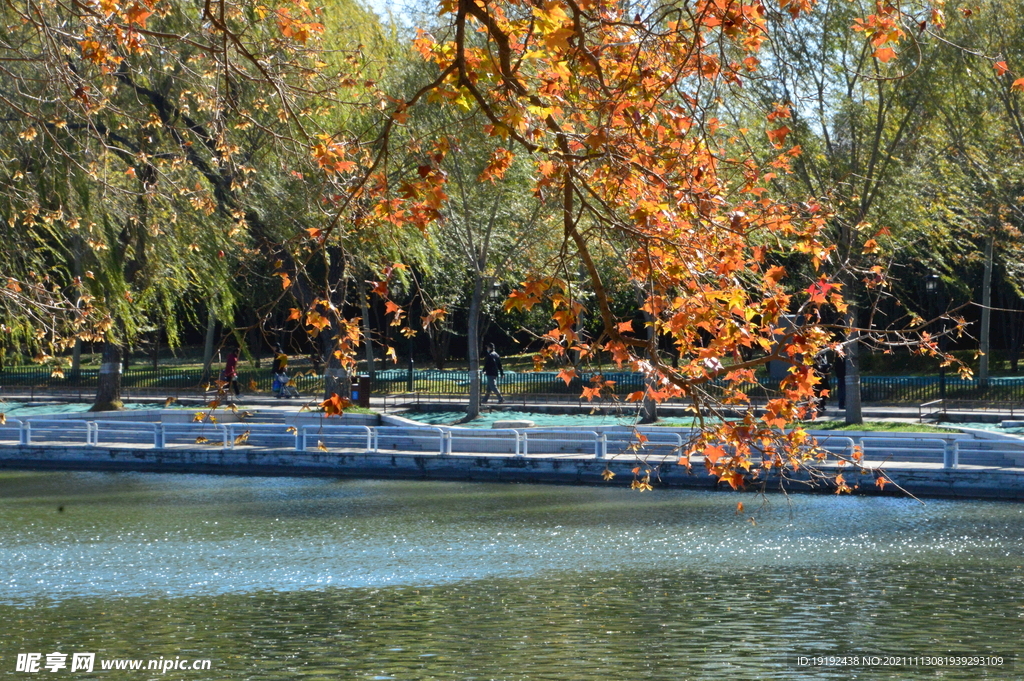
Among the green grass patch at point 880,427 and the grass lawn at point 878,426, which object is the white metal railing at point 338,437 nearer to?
the grass lawn at point 878,426

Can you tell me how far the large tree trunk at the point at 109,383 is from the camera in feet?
105

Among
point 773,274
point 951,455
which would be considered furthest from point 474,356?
point 773,274

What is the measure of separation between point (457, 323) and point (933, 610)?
41955 mm

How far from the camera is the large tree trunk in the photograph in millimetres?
32031

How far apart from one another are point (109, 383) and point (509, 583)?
866 inches

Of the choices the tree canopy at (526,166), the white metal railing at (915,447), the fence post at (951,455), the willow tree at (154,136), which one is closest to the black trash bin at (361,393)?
the tree canopy at (526,166)

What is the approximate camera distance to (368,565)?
47.9ft

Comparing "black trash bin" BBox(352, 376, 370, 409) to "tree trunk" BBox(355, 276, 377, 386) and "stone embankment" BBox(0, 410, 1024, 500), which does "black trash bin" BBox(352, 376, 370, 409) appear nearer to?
"tree trunk" BBox(355, 276, 377, 386)

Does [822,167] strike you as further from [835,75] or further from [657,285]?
[657,285]

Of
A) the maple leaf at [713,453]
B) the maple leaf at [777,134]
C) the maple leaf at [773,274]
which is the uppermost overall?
the maple leaf at [777,134]

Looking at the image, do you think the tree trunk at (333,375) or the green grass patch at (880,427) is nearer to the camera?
the tree trunk at (333,375)

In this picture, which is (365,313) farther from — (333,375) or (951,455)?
(951,455)

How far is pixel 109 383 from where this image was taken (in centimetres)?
3225

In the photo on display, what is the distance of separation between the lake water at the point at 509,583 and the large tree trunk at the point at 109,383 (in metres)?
11.7
